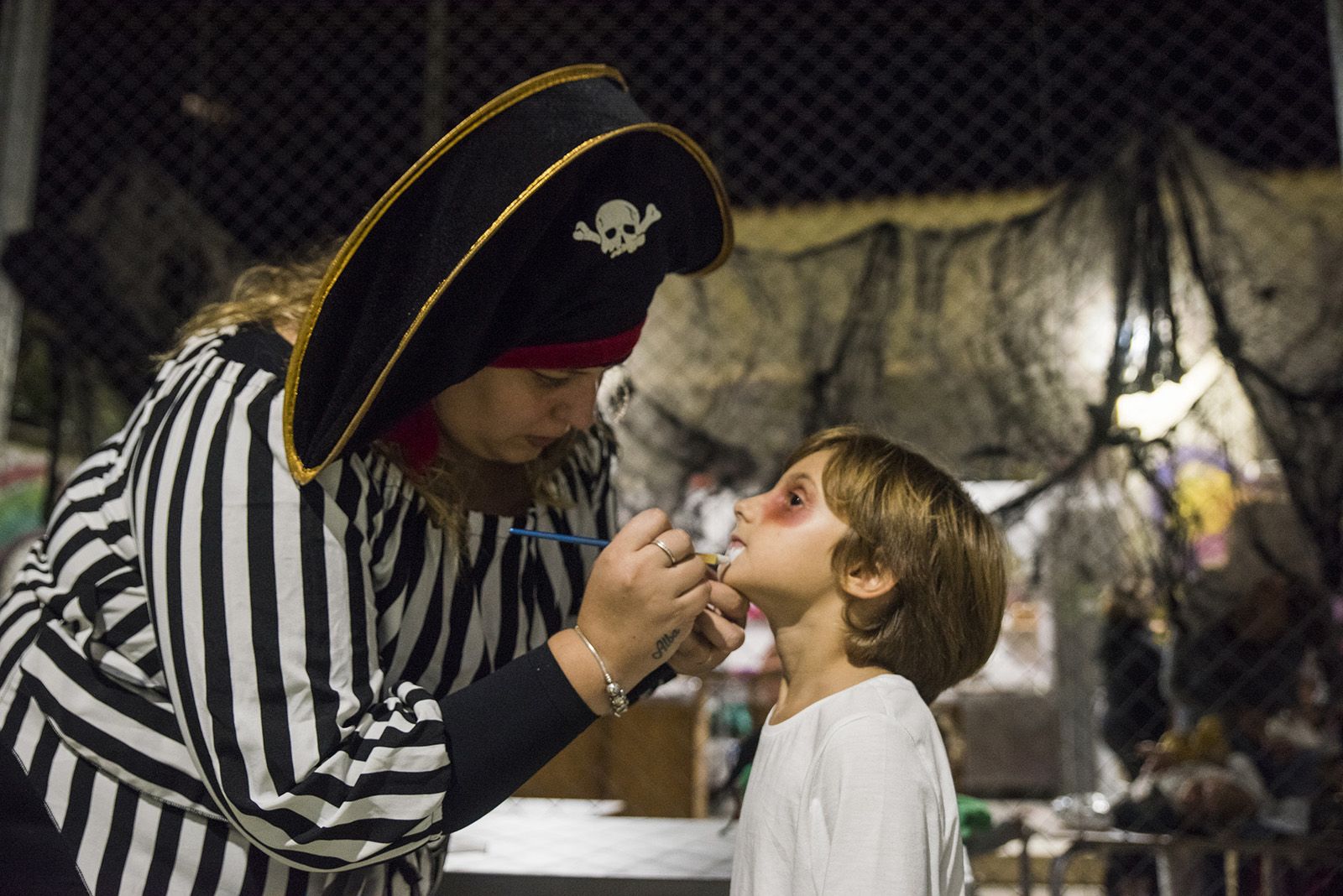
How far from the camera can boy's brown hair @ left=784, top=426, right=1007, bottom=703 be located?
1.11 metres

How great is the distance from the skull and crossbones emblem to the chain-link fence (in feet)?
5.73

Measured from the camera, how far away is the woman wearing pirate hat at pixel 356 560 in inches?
30.3

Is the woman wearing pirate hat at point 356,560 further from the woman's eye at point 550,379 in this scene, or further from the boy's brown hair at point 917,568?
the boy's brown hair at point 917,568

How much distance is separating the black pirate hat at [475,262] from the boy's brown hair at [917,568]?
39 centimetres

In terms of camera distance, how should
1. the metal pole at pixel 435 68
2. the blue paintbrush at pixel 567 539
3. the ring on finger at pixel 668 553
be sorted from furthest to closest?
Result: the metal pole at pixel 435 68 → the blue paintbrush at pixel 567 539 → the ring on finger at pixel 668 553

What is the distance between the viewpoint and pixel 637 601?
84 cm

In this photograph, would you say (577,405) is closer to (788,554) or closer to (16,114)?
(788,554)

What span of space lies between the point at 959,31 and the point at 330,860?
2708 mm

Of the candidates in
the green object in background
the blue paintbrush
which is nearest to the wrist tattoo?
the blue paintbrush

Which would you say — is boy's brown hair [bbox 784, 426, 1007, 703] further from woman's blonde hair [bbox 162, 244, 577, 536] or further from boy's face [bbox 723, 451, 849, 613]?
woman's blonde hair [bbox 162, 244, 577, 536]

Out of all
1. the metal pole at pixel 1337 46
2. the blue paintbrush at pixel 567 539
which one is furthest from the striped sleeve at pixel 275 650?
the metal pole at pixel 1337 46

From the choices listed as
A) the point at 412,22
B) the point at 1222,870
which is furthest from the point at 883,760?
the point at 412,22

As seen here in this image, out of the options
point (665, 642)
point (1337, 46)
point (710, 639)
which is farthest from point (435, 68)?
point (665, 642)

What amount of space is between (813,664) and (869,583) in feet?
0.32
